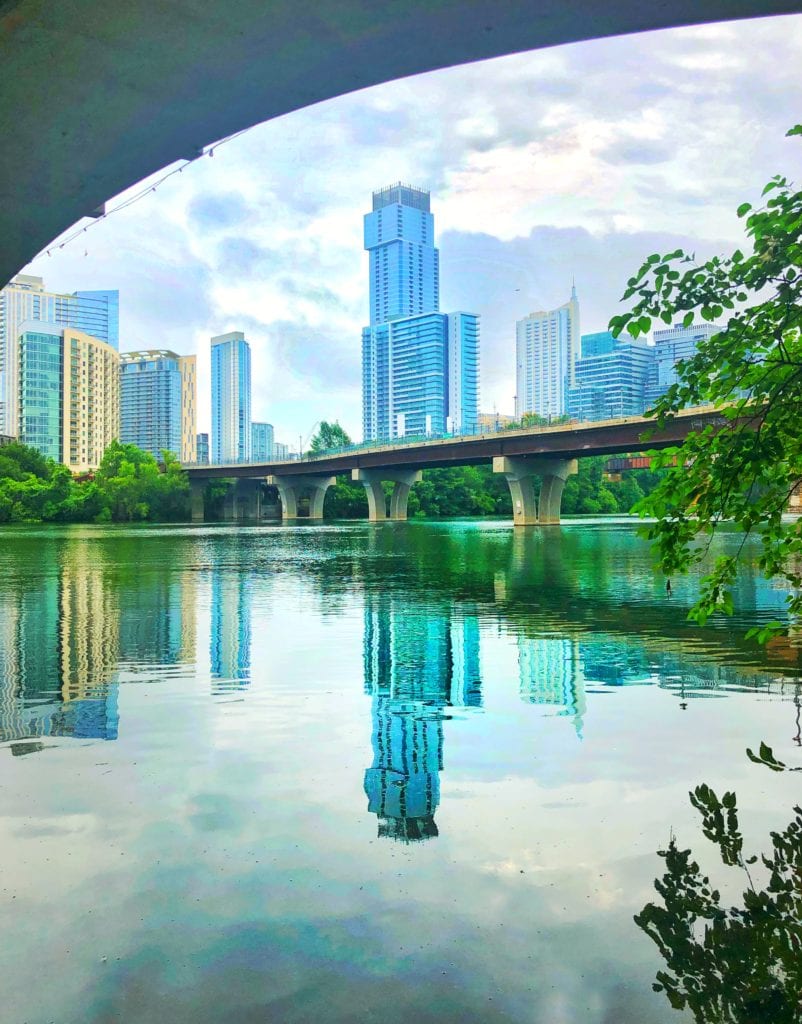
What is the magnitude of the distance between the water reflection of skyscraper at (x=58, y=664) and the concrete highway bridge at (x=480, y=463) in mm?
37383

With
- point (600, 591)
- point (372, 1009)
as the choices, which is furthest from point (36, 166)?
point (600, 591)

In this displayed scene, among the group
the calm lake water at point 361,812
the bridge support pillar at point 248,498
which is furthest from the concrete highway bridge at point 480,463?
the calm lake water at point 361,812

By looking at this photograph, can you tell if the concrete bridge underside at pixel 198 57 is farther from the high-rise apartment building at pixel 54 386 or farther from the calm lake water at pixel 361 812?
the high-rise apartment building at pixel 54 386

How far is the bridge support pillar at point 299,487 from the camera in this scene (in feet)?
435

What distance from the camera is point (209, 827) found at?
6.71 metres

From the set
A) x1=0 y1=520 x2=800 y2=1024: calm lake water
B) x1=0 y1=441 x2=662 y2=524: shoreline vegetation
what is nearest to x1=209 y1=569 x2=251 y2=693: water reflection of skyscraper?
x1=0 y1=520 x2=800 y2=1024: calm lake water

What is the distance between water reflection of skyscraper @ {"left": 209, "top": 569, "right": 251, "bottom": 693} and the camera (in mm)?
12922

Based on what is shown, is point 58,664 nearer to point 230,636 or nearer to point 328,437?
point 230,636

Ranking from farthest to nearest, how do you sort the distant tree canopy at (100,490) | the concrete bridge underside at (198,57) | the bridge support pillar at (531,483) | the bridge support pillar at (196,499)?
the bridge support pillar at (196,499), the distant tree canopy at (100,490), the bridge support pillar at (531,483), the concrete bridge underside at (198,57)

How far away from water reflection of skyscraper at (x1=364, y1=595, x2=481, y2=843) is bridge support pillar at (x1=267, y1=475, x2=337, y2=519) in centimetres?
11292

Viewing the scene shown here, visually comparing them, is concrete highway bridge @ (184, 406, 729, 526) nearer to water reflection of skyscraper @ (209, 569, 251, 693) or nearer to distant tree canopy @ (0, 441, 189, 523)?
distant tree canopy @ (0, 441, 189, 523)

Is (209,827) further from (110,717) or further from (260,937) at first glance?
(110,717)

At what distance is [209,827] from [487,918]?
2483 millimetres

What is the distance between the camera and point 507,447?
8419cm
